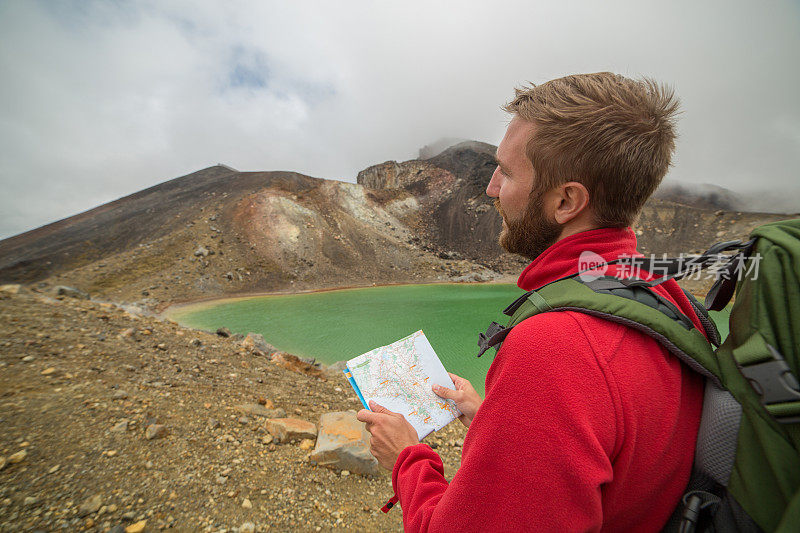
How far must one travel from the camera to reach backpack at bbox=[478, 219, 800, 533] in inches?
29.6

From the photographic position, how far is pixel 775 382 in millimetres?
761

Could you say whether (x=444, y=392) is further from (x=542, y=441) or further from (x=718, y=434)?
(x=718, y=434)

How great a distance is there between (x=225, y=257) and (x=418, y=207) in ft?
89.0

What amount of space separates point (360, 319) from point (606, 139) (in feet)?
49.8

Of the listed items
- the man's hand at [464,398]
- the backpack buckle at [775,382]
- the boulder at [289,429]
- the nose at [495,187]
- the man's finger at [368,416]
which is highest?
the nose at [495,187]

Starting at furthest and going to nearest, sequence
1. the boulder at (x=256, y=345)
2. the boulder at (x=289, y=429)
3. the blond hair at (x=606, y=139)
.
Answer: the boulder at (x=256, y=345), the boulder at (x=289, y=429), the blond hair at (x=606, y=139)

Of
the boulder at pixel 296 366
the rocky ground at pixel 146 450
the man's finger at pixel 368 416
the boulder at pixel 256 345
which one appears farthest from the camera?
the boulder at pixel 256 345

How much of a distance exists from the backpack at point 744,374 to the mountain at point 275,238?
74.2ft

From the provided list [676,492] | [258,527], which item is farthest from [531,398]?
[258,527]

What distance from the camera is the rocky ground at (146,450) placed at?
2.54m

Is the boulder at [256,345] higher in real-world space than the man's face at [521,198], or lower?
lower

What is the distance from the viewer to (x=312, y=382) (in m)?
6.06

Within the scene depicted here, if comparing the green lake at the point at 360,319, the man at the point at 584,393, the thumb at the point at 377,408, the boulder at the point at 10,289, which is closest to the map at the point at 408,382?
the thumb at the point at 377,408

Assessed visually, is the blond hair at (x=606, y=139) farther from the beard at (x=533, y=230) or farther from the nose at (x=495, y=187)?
the nose at (x=495, y=187)
